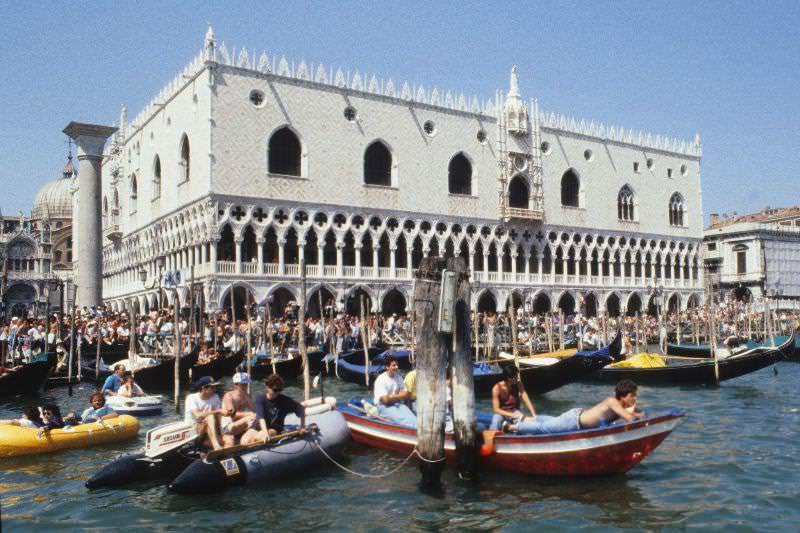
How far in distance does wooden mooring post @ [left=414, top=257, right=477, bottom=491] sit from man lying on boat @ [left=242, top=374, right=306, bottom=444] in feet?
4.01

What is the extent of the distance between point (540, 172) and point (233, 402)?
2298cm

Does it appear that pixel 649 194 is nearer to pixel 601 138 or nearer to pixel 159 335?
pixel 601 138

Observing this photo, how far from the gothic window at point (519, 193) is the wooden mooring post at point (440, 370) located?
Result: 2138 cm

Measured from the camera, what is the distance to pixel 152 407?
10.9m

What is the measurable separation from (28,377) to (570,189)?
2204 cm

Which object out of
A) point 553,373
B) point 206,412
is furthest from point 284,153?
point 206,412

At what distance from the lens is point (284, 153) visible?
23.3 meters

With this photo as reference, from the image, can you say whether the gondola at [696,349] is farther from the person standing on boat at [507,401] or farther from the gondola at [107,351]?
the gondola at [107,351]

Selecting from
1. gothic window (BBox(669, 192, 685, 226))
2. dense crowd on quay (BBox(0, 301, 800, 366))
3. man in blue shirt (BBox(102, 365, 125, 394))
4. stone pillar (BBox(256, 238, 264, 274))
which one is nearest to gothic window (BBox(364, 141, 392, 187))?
stone pillar (BBox(256, 238, 264, 274))

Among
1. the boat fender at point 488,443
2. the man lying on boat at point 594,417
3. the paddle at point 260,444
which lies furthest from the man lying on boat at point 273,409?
the man lying on boat at point 594,417

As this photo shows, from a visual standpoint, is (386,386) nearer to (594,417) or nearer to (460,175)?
(594,417)

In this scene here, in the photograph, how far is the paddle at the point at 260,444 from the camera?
6.71 meters

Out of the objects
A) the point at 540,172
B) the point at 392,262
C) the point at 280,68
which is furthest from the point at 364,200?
the point at 540,172

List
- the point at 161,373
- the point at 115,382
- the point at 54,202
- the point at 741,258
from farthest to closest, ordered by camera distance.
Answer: the point at 54,202 → the point at 741,258 → the point at 161,373 → the point at 115,382
